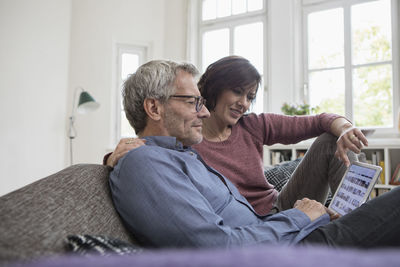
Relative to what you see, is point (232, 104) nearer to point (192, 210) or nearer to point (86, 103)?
point (192, 210)

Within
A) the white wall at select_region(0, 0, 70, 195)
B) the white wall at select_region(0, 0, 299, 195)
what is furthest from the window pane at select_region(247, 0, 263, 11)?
the white wall at select_region(0, 0, 70, 195)

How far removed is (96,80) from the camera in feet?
17.3

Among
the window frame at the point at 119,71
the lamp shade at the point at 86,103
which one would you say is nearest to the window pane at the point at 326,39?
the window frame at the point at 119,71

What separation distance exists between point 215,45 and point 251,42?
58 cm

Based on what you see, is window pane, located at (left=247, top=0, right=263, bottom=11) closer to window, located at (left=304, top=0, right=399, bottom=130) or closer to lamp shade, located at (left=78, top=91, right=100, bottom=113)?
window, located at (left=304, top=0, right=399, bottom=130)

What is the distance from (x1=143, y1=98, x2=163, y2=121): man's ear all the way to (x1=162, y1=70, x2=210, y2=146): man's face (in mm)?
22

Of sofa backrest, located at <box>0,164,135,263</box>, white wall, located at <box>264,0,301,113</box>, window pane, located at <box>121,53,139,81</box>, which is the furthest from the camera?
window pane, located at <box>121,53,139,81</box>

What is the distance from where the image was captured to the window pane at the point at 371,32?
4.08 metres

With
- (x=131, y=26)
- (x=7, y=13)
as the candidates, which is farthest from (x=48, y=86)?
(x=131, y=26)

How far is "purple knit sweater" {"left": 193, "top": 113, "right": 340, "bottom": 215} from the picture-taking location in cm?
165

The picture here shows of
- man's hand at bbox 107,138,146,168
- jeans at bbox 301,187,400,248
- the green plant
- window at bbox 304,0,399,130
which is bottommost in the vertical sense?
jeans at bbox 301,187,400,248

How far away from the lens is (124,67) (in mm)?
5445

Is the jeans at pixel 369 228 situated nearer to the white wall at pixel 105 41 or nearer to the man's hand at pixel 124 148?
the man's hand at pixel 124 148

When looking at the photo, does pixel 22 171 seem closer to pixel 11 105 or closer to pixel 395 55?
pixel 11 105
